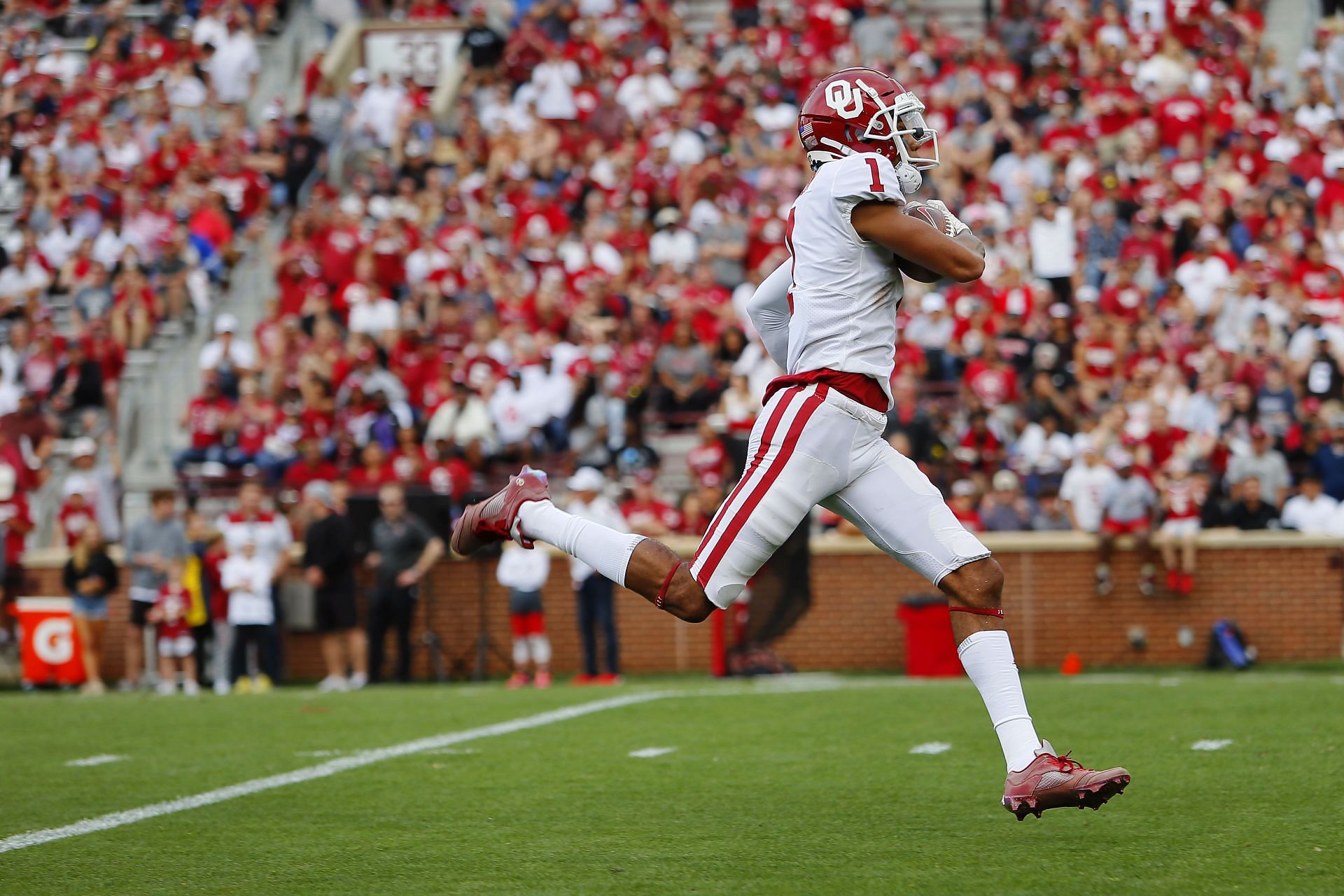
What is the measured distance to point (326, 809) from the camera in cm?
649

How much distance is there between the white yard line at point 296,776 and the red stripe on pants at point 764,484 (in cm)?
235

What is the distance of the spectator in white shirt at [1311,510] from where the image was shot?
48.1 feet

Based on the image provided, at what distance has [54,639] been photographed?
15477 mm

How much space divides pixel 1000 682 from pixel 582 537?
1.44 metres

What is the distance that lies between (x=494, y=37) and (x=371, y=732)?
15.6m

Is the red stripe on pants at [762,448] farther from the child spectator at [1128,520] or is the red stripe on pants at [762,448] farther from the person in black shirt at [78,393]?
the person in black shirt at [78,393]

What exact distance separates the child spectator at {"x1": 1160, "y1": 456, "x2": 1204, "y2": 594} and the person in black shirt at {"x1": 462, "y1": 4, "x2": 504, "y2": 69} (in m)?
11.7

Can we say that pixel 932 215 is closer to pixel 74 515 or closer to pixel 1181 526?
pixel 1181 526

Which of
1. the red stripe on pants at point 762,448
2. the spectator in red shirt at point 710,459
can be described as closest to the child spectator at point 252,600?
the spectator in red shirt at point 710,459

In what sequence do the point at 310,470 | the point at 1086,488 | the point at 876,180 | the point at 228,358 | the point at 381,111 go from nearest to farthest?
the point at 876,180, the point at 1086,488, the point at 310,470, the point at 228,358, the point at 381,111

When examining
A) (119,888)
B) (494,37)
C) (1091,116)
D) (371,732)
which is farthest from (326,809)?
(494,37)

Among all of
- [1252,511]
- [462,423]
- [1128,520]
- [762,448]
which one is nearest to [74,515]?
[462,423]

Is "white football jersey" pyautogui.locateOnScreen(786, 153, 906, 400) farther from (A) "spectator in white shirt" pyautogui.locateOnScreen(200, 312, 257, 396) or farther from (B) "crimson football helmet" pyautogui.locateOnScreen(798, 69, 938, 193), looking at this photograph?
(A) "spectator in white shirt" pyautogui.locateOnScreen(200, 312, 257, 396)

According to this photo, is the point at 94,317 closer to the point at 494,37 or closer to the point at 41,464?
the point at 41,464
